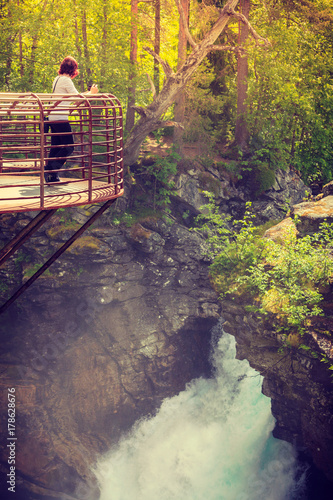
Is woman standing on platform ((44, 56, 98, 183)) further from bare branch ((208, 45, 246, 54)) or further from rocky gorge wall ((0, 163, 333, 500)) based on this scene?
bare branch ((208, 45, 246, 54))

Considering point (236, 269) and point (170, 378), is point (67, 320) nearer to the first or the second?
point (170, 378)

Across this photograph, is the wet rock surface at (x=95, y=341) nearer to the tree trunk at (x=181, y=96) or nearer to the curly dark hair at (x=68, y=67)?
the tree trunk at (x=181, y=96)

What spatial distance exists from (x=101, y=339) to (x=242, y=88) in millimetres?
11793

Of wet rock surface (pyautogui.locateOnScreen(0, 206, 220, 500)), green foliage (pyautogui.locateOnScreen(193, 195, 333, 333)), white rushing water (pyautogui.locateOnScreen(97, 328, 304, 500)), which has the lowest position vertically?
white rushing water (pyautogui.locateOnScreen(97, 328, 304, 500))

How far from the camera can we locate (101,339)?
15781mm

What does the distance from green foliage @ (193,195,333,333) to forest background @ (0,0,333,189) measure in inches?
195

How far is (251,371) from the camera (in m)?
16.5

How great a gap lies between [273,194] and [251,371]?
741 cm

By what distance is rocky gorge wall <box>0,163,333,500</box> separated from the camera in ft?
47.3

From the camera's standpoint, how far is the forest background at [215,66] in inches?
606

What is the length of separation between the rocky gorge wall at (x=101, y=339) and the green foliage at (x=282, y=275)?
1.04 meters

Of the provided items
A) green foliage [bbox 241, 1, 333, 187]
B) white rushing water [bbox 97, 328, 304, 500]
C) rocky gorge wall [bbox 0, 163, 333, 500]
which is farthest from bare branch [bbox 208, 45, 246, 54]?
white rushing water [bbox 97, 328, 304, 500]

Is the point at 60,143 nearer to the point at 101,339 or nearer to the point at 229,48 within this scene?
the point at 229,48

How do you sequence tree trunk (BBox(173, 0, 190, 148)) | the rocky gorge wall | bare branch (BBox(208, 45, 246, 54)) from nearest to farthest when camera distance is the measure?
1. bare branch (BBox(208, 45, 246, 54))
2. the rocky gorge wall
3. tree trunk (BBox(173, 0, 190, 148))
